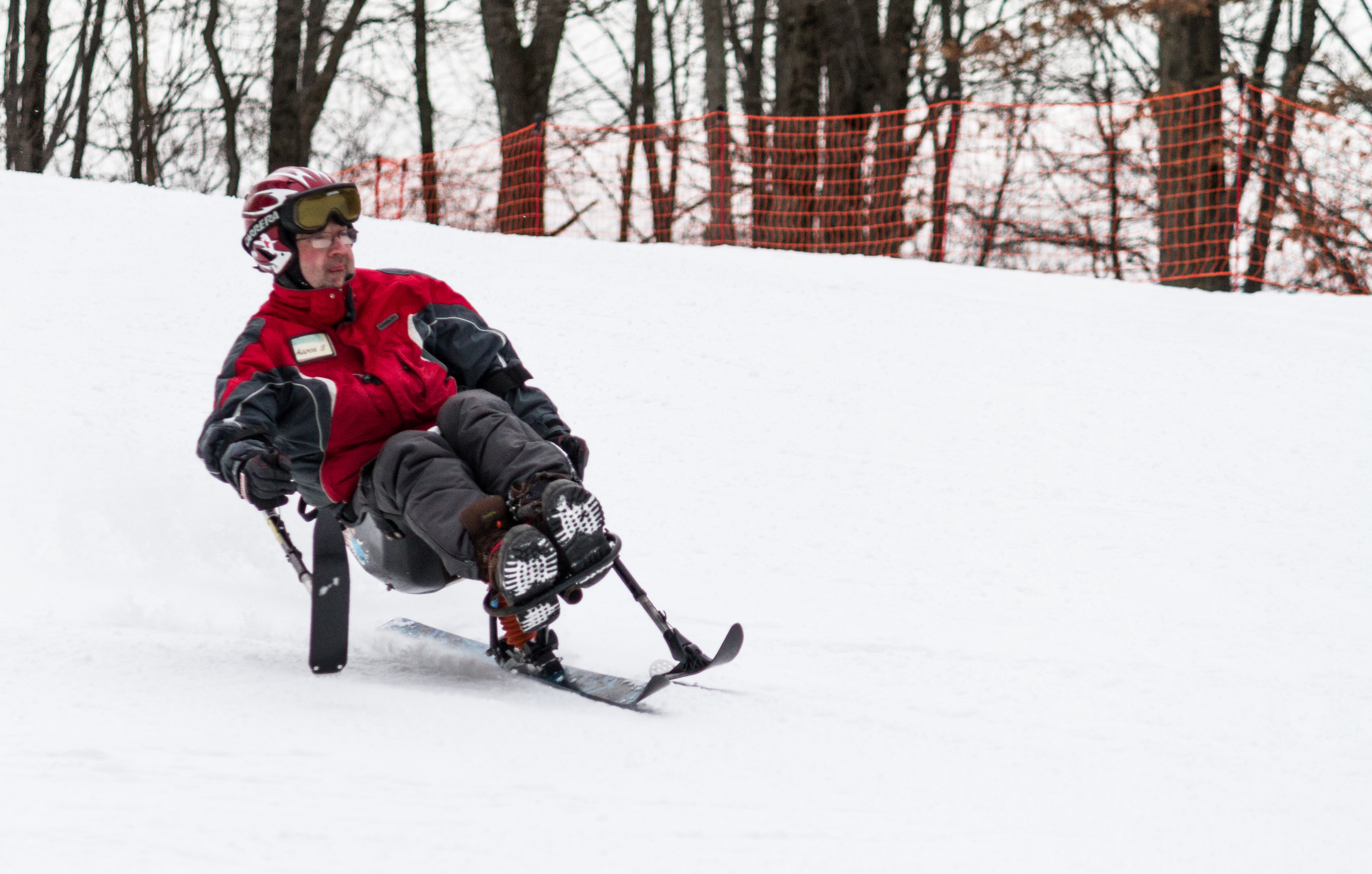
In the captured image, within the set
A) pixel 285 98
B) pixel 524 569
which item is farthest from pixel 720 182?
pixel 524 569

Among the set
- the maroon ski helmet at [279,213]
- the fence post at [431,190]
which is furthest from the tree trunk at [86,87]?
the maroon ski helmet at [279,213]

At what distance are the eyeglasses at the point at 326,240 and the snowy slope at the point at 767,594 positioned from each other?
1027 millimetres

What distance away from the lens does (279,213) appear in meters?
2.96

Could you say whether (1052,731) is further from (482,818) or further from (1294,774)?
(482,818)

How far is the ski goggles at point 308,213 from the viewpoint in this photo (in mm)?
2947

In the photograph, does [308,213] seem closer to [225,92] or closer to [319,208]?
[319,208]

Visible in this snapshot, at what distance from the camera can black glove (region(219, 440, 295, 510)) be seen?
261 cm

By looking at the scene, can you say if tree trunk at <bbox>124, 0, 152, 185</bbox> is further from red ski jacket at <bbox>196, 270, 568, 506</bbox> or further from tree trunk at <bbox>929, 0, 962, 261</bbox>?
red ski jacket at <bbox>196, 270, 568, 506</bbox>

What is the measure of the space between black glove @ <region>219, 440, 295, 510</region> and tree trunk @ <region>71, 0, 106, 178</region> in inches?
674

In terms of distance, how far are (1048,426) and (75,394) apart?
401cm

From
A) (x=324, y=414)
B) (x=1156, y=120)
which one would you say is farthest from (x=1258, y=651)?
(x=1156, y=120)

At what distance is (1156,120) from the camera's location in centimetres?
855

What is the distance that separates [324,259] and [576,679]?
1219 mm

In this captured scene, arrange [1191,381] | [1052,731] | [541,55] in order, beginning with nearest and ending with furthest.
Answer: [1052,731]
[1191,381]
[541,55]
